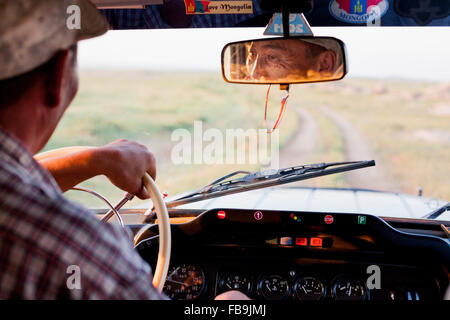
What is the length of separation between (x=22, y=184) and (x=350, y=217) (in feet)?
7.45

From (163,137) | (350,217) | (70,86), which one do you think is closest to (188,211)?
(350,217)

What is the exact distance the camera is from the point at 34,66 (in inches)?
41.1

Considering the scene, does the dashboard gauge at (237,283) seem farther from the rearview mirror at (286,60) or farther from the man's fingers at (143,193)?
the man's fingers at (143,193)

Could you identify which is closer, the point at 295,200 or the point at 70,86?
the point at 70,86

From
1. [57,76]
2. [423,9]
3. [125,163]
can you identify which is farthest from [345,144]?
[57,76]

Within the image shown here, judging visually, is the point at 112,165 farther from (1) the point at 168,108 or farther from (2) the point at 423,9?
(1) the point at 168,108

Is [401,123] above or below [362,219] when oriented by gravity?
below

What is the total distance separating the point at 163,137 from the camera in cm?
815

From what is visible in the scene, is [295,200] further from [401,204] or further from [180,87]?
[180,87]

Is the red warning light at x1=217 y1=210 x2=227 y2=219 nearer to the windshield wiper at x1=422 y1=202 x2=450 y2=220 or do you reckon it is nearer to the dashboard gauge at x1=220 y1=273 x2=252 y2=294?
the dashboard gauge at x1=220 y1=273 x2=252 y2=294

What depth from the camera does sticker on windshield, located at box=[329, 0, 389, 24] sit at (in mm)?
2941

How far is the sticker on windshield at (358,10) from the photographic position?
9.65ft

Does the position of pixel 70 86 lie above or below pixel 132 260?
above

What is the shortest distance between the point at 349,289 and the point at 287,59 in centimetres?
148
